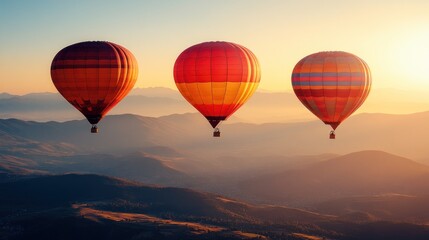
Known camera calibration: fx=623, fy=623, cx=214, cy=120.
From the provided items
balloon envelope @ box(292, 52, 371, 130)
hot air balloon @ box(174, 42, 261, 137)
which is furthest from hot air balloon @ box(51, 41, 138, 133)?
balloon envelope @ box(292, 52, 371, 130)

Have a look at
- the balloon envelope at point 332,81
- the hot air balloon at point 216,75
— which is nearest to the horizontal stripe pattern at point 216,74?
the hot air balloon at point 216,75

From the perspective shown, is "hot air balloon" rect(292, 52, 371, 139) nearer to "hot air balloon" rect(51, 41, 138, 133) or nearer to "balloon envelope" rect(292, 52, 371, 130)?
"balloon envelope" rect(292, 52, 371, 130)

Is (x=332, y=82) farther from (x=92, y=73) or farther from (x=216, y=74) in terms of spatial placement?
(x=92, y=73)

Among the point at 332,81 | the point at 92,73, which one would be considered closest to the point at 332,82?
the point at 332,81

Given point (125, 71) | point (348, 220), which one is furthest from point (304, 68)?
point (348, 220)

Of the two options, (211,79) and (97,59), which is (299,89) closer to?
(211,79)

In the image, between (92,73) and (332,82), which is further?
(332,82)
